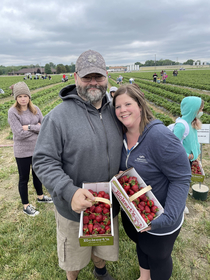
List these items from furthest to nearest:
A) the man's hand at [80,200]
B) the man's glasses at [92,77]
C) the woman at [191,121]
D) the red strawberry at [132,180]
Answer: the woman at [191,121] → the man's glasses at [92,77] → the red strawberry at [132,180] → the man's hand at [80,200]

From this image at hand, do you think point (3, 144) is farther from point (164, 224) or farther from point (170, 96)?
point (170, 96)

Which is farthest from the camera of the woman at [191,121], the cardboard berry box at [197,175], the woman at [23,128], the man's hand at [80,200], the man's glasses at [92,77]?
the cardboard berry box at [197,175]

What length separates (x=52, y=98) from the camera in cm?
1780

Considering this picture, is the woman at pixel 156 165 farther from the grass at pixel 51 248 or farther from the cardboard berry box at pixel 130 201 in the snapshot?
the grass at pixel 51 248

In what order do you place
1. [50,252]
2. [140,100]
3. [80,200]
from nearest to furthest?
1. [80,200]
2. [140,100]
3. [50,252]

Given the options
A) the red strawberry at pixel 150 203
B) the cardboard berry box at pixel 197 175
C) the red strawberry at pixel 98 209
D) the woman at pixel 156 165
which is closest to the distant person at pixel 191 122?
the cardboard berry box at pixel 197 175

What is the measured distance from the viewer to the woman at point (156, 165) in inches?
61.6

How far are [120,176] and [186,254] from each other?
2.02m

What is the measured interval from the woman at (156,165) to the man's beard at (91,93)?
0.18 metres

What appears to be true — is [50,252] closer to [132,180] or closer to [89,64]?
[132,180]

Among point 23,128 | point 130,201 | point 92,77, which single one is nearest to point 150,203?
point 130,201

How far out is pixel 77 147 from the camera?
1.64m

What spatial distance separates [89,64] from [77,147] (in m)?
0.80

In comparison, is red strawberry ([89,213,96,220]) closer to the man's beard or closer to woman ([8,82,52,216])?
the man's beard
